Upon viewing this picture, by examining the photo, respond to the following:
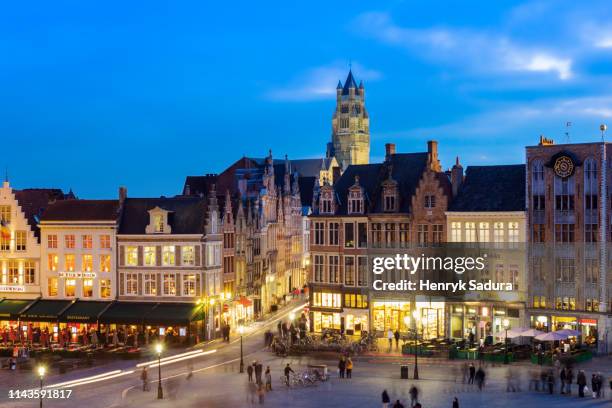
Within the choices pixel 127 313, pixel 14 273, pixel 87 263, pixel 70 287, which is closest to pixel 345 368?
pixel 127 313

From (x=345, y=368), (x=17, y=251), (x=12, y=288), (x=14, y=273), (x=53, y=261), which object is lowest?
(x=345, y=368)

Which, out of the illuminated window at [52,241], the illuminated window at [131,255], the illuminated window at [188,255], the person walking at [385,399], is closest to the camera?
the person walking at [385,399]

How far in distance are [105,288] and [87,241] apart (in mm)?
4348

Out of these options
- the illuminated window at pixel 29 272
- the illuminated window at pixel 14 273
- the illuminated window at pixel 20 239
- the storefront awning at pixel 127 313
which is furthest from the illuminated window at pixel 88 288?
the illuminated window at pixel 20 239

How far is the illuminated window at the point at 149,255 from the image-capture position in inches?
3009

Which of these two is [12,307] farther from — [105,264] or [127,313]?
[127,313]

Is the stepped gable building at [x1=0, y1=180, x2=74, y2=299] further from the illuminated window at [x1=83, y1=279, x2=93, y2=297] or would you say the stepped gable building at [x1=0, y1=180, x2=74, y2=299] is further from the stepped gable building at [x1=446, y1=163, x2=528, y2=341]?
the stepped gable building at [x1=446, y1=163, x2=528, y2=341]

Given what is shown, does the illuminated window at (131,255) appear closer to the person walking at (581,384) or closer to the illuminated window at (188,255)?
the illuminated window at (188,255)

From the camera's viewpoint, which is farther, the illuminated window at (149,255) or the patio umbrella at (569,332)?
the illuminated window at (149,255)

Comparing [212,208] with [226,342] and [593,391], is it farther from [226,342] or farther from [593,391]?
[593,391]

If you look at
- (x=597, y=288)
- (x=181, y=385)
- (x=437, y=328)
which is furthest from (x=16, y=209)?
(x=597, y=288)

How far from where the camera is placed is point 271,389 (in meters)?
53.3

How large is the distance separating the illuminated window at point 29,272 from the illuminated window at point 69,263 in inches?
123

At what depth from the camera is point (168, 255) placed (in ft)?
249
